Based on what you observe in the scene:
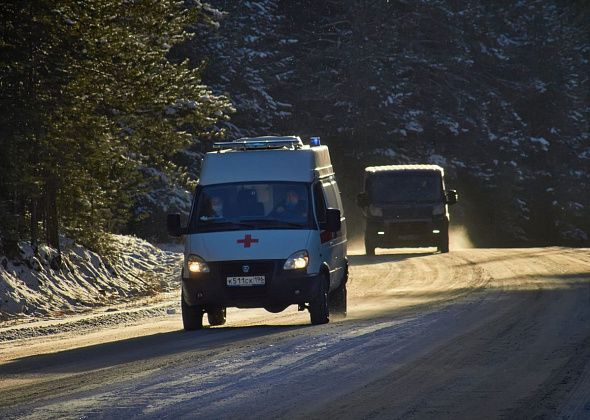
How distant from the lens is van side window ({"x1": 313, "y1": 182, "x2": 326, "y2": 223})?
18734 millimetres

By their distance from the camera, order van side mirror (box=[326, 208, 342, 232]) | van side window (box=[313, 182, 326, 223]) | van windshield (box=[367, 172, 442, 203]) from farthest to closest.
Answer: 1. van windshield (box=[367, 172, 442, 203])
2. van side window (box=[313, 182, 326, 223])
3. van side mirror (box=[326, 208, 342, 232])

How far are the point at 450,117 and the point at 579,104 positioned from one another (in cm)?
1141

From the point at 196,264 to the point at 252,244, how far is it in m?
0.80

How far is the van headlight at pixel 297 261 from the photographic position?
58.7ft

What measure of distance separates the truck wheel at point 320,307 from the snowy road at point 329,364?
216 millimetres

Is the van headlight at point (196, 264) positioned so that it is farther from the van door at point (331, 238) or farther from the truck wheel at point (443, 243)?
the truck wheel at point (443, 243)

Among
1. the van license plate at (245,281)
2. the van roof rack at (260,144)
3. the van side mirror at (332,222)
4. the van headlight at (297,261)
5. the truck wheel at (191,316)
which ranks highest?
the van roof rack at (260,144)

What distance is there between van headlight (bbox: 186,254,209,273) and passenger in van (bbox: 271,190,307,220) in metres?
1.09

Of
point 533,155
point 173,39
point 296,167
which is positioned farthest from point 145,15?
point 533,155

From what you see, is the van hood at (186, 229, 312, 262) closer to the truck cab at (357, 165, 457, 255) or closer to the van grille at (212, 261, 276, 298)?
the van grille at (212, 261, 276, 298)

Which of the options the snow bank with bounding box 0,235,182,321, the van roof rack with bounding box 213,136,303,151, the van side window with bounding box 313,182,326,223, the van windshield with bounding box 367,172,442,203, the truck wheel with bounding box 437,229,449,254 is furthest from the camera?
the truck wheel with bounding box 437,229,449,254

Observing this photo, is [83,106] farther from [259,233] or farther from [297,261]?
[297,261]

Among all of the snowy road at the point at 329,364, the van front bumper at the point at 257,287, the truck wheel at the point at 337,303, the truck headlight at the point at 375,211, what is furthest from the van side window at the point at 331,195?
the truck headlight at the point at 375,211

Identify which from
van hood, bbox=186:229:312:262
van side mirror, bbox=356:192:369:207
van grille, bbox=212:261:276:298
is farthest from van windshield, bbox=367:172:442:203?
van grille, bbox=212:261:276:298
